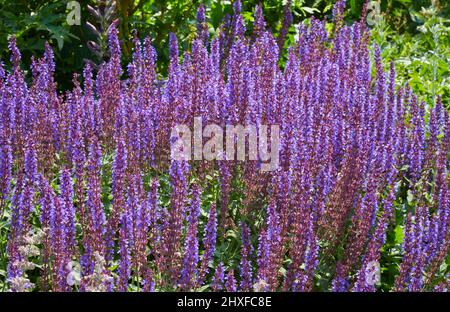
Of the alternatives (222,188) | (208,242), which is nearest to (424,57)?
(222,188)

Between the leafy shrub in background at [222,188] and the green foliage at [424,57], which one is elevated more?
the green foliage at [424,57]

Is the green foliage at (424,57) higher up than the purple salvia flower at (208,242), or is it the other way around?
the green foliage at (424,57)

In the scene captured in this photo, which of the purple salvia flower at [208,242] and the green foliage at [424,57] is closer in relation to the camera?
the purple salvia flower at [208,242]

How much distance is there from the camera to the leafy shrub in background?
3.26 metres

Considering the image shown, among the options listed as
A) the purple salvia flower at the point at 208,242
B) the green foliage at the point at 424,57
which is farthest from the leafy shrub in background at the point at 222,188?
the green foliage at the point at 424,57

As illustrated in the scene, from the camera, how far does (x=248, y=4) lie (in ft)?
26.0

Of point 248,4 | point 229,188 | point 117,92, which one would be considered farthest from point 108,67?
point 248,4

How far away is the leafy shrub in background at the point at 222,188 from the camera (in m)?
3.26

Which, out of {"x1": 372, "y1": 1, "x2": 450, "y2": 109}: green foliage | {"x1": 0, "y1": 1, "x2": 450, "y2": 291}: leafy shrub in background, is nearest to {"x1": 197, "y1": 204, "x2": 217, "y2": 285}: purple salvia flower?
{"x1": 0, "y1": 1, "x2": 450, "y2": 291}: leafy shrub in background

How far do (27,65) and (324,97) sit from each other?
2965 mm

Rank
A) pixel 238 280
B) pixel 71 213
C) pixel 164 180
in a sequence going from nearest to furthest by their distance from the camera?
pixel 71 213 → pixel 238 280 → pixel 164 180

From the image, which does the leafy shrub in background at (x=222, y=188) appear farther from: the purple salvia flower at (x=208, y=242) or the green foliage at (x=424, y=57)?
the green foliage at (x=424, y=57)

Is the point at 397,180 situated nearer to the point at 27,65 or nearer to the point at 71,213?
the point at 71,213

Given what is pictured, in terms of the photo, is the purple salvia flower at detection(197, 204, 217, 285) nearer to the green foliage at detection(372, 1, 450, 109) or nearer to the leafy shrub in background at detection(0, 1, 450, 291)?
the leafy shrub in background at detection(0, 1, 450, 291)
